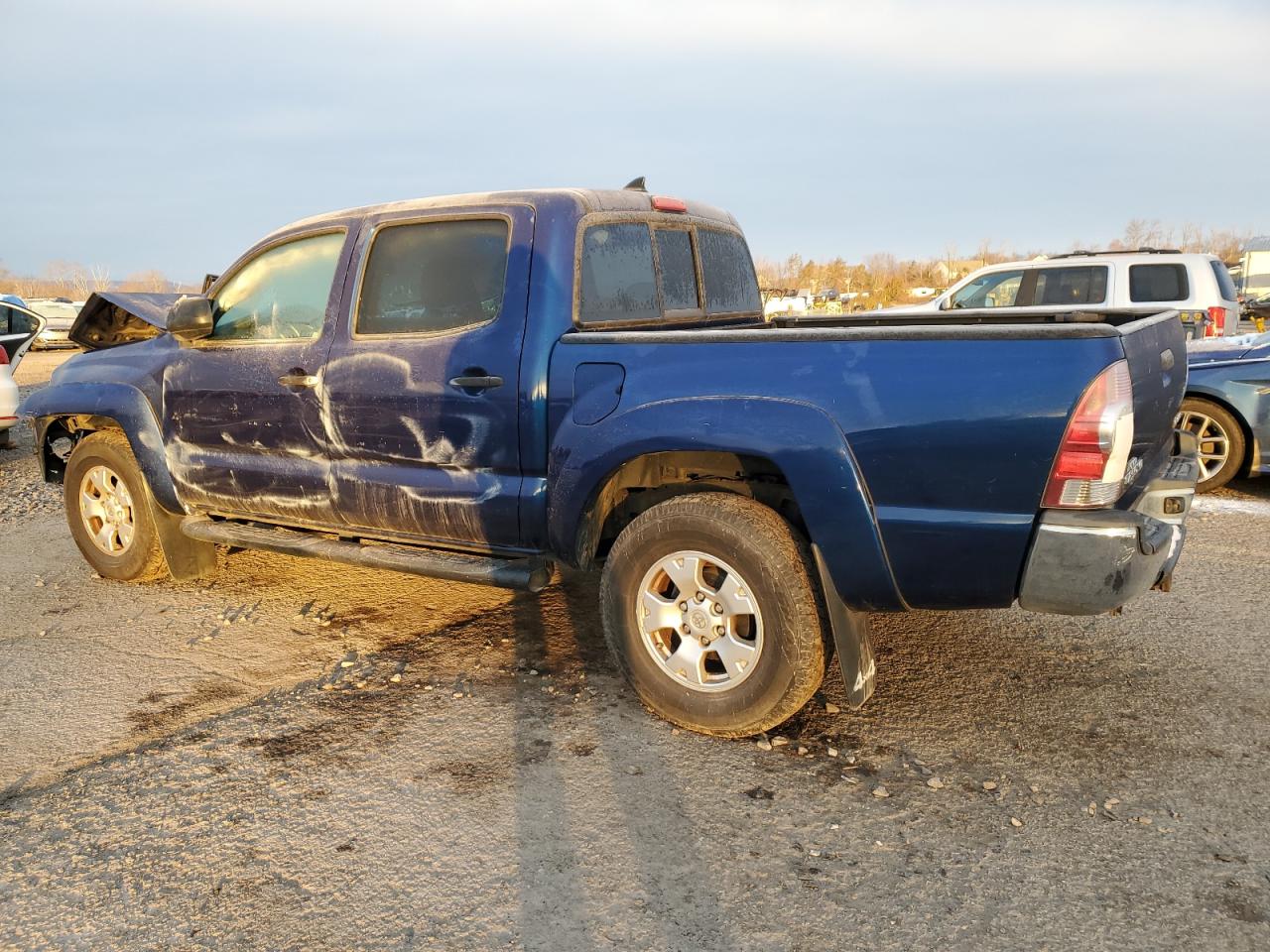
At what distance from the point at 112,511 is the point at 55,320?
31.2 metres

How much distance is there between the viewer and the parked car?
26.9m

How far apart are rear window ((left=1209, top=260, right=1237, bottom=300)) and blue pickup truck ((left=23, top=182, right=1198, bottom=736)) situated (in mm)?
7074

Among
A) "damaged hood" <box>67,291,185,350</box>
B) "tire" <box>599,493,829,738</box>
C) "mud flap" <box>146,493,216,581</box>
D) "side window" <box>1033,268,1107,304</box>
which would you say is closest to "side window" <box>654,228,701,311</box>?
"tire" <box>599,493,829,738</box>

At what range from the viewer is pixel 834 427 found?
2994mm

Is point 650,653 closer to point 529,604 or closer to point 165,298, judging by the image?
point 529,604

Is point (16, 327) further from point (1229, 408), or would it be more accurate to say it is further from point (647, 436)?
point (1229, 408)

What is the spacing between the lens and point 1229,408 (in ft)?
22.9

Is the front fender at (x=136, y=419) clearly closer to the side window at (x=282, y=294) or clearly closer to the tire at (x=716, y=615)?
the side window at (x=282, y=294)

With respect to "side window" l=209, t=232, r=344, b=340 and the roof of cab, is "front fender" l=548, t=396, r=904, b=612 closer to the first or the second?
the roof of cab

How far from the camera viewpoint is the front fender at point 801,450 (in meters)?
3.02

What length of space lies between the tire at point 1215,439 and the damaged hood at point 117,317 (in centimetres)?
707

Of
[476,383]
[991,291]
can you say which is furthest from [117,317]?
[991,291]

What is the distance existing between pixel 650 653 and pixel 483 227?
6.24 feet

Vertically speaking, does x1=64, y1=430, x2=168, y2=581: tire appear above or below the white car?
below
